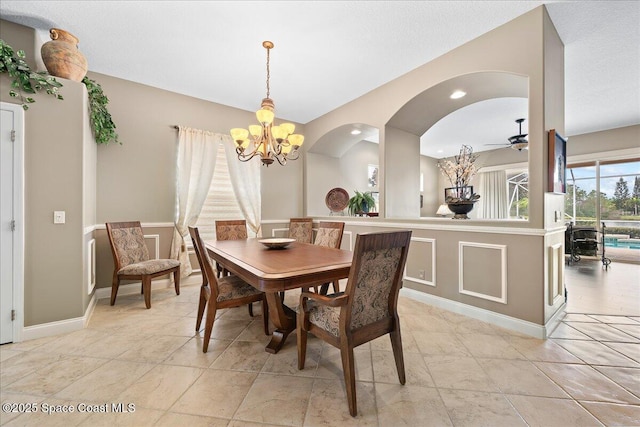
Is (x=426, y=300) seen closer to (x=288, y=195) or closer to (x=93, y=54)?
(x=288, y=195)

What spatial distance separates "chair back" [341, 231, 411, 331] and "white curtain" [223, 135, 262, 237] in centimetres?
326

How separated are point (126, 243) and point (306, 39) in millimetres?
3235

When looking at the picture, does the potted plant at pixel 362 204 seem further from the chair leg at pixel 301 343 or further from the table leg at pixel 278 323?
the chair leg at pixel 301 343

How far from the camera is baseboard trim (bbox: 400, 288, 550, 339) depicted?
7.57 feet

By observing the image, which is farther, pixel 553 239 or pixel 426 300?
pixel 426 300

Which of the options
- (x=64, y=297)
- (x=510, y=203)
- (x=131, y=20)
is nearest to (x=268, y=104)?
(x=131, y=20)

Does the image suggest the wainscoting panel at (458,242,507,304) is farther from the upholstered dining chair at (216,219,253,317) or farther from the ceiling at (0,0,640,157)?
the upholstered dining chair at (216,219,253,317)

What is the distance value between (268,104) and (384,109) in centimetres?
178

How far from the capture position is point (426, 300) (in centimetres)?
321

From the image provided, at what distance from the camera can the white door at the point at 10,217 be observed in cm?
214

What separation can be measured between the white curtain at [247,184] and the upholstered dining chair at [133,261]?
1.46 metres

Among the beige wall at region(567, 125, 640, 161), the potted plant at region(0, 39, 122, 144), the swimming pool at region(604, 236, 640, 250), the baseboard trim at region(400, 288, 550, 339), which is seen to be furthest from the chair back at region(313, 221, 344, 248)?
the swimming pool at region(604, 236, 640, 250)

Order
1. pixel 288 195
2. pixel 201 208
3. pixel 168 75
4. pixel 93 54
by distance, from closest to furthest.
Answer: pixel 93 54
pixel 168 75
pixel 201 208
pixel 288 195

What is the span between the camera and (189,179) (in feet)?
12.8
